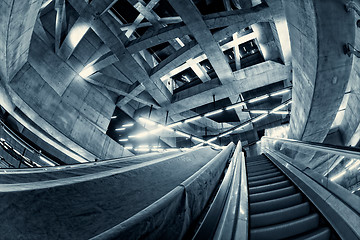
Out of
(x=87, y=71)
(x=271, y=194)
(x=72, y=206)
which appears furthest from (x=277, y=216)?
(x=87, y=71)

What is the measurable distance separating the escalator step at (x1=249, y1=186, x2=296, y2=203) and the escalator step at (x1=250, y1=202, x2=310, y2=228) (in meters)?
0.51

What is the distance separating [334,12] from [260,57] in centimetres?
842

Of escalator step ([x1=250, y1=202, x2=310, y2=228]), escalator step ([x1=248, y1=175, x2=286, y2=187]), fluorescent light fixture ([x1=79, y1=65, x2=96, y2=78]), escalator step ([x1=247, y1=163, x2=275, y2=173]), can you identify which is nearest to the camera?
escalator step ([x1=250, y1=202, x2=310, y2=228])

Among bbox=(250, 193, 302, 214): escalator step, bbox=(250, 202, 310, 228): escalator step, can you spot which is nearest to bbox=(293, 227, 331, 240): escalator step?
bbox=(250, 202, 310, 228): escalator step

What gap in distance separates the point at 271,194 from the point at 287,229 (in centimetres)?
92

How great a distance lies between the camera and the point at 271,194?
2.87 m

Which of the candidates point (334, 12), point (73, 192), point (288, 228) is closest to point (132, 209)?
point (73, 192)

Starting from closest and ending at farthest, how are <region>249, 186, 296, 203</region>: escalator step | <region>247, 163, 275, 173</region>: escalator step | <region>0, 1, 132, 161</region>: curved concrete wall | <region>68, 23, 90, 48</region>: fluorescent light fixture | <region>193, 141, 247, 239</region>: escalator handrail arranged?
1. <region>193, 141, 247, 239</region>: escalator handrail
2. <region>249, 186, 296, 203</region>: escalator step
3. <region>247, 163, 275, 173</region>: escalator step
4. <region>0, 1, 132, 161</region>: curved concrete wall
5. <region>68, 23, 90, 48</region>: fluorescent light fixture

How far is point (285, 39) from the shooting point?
7879 millimetres

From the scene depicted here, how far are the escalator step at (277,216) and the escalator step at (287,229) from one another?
0.51 ft

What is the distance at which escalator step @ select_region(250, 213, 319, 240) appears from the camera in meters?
1.89

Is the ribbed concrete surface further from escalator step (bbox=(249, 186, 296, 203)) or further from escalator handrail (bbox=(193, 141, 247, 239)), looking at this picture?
escalator step (bbox=(249, 186, 296, 203))

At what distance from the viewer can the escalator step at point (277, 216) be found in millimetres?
2162

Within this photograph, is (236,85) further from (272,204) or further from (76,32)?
(272,204)
